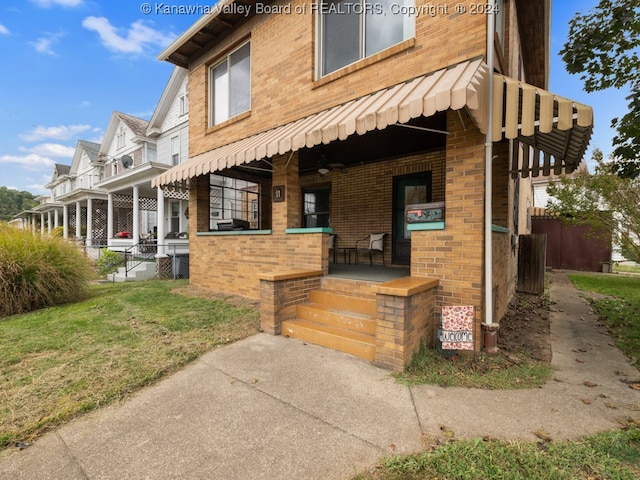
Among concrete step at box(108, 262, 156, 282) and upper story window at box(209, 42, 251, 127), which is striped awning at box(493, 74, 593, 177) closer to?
upper story window at box(209, 42, 251, 127)

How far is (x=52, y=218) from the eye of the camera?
2922 cm

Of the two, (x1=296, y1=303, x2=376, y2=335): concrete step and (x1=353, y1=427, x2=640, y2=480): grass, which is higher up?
(x1=296, y1=303, x2=376, y2=335): concrete step

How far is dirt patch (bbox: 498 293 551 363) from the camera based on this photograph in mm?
4083

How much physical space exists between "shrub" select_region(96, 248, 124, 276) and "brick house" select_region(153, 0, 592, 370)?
565 cm

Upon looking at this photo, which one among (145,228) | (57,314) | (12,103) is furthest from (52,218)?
(57,314)

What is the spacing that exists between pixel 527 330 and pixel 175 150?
57.5ft

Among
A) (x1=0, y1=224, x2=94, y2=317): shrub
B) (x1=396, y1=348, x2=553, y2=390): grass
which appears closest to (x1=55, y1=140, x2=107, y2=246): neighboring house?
(x1=0, y1=224, x2=94, y2=317): shrub

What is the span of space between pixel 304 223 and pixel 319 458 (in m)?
8.11

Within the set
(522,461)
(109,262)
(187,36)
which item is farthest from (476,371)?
(109,262)

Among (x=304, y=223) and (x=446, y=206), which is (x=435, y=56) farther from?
(x=304, y=223)

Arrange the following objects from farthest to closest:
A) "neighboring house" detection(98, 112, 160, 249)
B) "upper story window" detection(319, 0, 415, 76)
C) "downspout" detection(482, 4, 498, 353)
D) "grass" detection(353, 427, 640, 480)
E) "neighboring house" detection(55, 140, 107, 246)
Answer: "neighboring house" detection(55, 140, 107, 246) < "neighboring house" detection(98, 112, 160, 249) < "upper story window" detection(319, 0, 415, 76) < "downspout" detection(482, 4, 498, 353) < "grass" detection(353, 427, 640, 480)

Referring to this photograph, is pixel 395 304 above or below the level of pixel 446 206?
below

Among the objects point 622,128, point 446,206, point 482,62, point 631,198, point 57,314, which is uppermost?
point 482,62

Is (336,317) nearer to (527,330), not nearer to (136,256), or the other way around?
(527,330)
